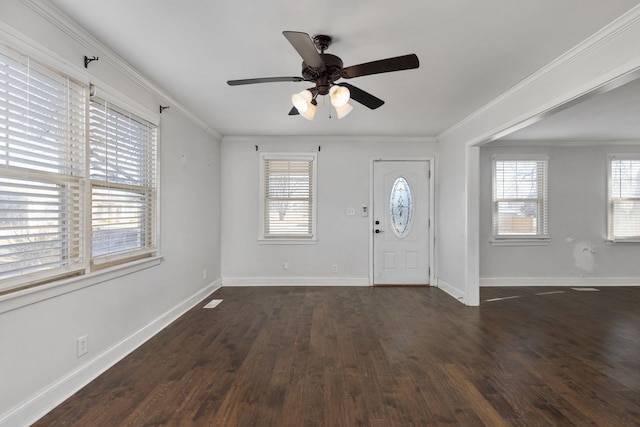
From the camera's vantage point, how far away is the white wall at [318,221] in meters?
5.21

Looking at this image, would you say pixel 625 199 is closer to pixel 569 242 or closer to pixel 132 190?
pixel 569 242

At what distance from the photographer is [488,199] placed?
17.5 feet

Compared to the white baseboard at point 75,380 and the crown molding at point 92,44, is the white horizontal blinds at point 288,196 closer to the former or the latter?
the crown molding at point 92,44

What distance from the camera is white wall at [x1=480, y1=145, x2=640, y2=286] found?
17.5 ft

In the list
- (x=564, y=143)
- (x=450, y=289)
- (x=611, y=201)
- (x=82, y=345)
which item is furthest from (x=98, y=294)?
(x=611, y=201)

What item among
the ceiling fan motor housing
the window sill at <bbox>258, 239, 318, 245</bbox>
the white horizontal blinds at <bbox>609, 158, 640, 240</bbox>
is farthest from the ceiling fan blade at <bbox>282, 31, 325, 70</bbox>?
the white horizontal blinds at <bbox>609, 158, 640, 240</bbox>

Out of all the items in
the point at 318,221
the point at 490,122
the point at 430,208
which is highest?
the point at 490,122

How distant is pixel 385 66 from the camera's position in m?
1.99

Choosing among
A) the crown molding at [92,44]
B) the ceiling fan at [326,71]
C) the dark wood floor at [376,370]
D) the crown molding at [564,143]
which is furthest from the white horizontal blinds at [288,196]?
the crown molding at [564,143]

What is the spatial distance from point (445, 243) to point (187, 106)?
13.4ft

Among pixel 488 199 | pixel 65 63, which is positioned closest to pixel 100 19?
pixel 65 63

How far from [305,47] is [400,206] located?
3.82 meters

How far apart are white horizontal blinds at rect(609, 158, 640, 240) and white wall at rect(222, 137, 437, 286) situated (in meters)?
3.15

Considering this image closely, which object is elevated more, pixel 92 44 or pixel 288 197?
pixel 92 44
